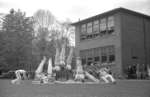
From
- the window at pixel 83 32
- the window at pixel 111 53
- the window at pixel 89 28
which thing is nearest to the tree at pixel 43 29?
the window at pixel 83 32

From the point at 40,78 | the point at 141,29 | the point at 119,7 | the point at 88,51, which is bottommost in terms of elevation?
the point at 40,78

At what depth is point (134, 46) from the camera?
46.4 meters

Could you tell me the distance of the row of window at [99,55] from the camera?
152ft

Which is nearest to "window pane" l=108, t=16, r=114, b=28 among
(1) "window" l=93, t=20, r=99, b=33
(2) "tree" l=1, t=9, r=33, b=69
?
(1) "window" l=93, t=20, r=99, b=33

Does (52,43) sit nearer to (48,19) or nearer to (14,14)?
(48,19)

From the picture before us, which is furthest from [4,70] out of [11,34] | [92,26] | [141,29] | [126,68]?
[141,29]

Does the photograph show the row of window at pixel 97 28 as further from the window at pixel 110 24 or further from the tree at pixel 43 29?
the tree at pixel 43 29

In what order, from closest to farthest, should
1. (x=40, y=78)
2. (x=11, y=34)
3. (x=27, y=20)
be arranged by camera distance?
(x=40, y=78), (x=11, y=34), (x=27, y=20)

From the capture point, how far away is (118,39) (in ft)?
147

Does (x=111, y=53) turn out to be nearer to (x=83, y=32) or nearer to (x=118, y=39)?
(x=118, y=39)

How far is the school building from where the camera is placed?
4472 cm

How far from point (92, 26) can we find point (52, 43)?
11.7 m

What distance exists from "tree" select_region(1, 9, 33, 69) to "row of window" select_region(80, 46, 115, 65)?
38.8ft

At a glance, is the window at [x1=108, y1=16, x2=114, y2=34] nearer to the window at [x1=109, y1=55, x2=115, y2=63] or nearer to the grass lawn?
the window at [x1=109, y1=55, x2=115, y2=63]
